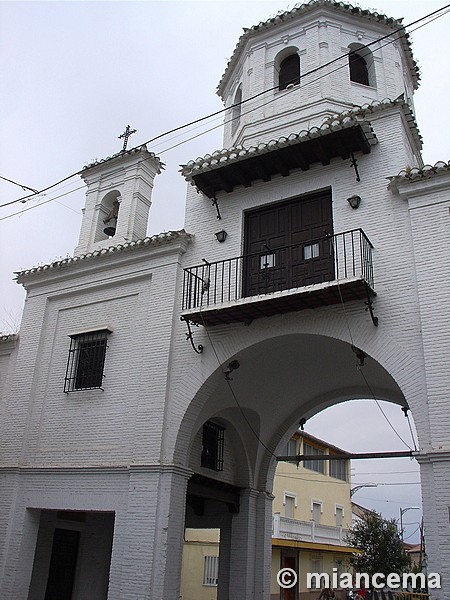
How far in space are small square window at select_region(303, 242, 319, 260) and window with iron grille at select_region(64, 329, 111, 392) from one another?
447cm

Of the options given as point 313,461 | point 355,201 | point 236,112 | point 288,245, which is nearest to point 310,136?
point 355,201

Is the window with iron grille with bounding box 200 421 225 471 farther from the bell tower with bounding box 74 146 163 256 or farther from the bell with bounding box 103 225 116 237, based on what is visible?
the bell with bounding box 103 225 116 237

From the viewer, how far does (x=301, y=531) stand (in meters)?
24.3

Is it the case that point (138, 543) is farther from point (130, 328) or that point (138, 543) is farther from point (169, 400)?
point (130, 328)

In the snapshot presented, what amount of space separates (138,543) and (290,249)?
5.76 meters

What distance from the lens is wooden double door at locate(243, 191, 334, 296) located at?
10398 millimetres

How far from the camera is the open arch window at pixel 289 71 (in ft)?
44.2

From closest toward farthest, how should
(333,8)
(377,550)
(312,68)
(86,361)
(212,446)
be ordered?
(86,361)
(312,68)
(212,446)
(333,8)
(377,550)

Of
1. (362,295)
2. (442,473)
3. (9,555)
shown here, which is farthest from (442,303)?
(9,555)

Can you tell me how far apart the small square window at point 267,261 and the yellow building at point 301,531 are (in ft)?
33.2

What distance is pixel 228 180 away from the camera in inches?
464

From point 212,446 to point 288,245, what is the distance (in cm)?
516

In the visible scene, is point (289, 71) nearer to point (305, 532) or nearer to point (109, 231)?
point (109, 231)

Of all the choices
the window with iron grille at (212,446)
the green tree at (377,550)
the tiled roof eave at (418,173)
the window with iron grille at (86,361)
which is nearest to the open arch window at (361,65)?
the tiled roof eave at (418,173)
